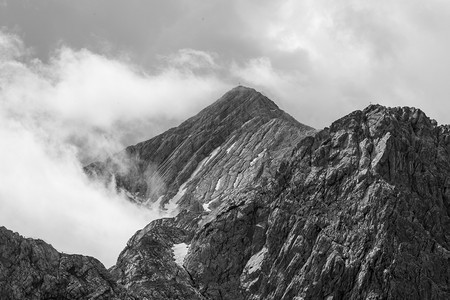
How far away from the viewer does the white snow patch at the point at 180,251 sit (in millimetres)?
190750

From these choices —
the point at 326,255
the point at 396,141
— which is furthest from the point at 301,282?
the point at 396,141

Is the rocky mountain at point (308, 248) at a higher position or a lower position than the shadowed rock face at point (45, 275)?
higher

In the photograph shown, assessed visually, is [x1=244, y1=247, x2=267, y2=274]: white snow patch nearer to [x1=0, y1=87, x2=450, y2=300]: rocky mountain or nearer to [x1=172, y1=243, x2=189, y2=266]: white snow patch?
[x1=0, y1=87, x2=450, y2=300]: rocky mountain

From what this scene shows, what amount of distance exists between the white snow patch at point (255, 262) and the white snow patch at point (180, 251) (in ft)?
47.0

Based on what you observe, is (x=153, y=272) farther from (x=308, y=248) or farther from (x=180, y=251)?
(x=308, y=248)

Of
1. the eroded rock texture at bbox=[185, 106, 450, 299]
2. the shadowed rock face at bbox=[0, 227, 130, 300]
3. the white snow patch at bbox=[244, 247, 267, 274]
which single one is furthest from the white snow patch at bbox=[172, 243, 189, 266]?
the shadowed rock face at bbox=[0, 227, 130, 300]

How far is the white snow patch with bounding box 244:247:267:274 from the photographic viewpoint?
604 ft

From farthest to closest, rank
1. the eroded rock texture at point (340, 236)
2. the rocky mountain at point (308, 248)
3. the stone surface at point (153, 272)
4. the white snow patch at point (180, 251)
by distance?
the white snow patch at point (180, 251)
the stone surface at point (153, 272)
the eroded rock texture at point (340, 236)
the rocky mountain at point (308, 248)

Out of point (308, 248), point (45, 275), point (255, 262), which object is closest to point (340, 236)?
point (308, 248)

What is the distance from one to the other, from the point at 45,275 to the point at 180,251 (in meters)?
36.8

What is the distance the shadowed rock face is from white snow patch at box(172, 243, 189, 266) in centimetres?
2006

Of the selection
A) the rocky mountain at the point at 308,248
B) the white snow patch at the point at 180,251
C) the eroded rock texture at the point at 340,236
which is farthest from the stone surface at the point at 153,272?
the eroded rock texture at the point at 340,236

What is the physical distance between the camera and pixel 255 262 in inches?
7293

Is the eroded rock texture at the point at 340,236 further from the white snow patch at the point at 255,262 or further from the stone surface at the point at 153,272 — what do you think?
the stone surface at the point at 153,272
